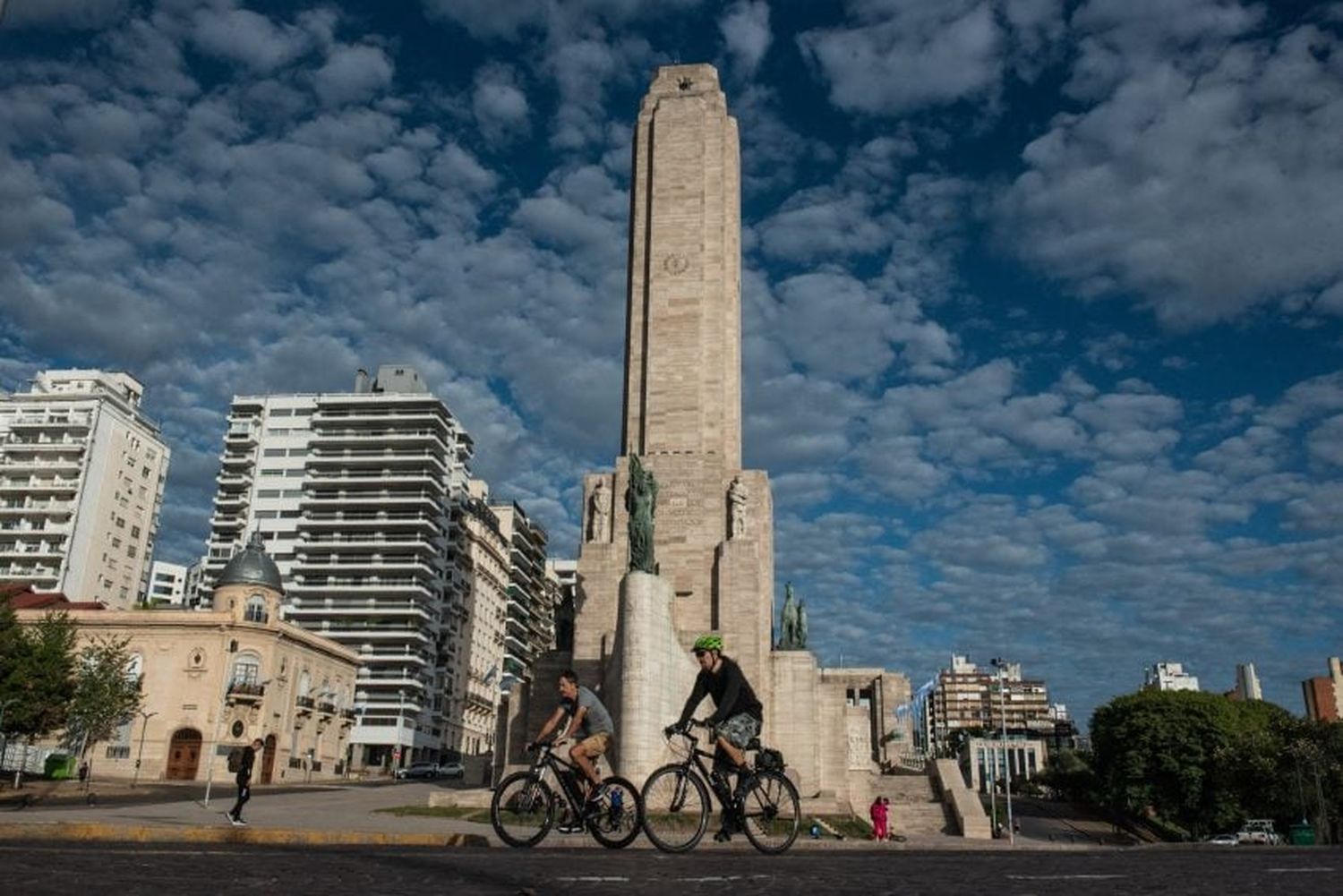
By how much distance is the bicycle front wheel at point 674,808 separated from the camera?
10180 mm

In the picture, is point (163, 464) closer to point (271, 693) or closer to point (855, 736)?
point (271, 693)

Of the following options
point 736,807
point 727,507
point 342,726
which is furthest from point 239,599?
point 736,807

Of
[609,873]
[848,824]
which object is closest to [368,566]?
[848,824]

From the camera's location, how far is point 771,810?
10.8 m

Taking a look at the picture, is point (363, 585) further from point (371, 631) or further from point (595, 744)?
point (595, 744)

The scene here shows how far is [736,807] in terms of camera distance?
10406 mm

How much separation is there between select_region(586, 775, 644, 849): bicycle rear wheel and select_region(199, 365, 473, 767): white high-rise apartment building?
7237 cm

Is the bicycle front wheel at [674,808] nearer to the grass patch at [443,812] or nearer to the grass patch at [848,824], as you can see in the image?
the grass patch at [443,812]

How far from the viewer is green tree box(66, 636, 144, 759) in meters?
47.0

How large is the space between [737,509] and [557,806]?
29807 mm

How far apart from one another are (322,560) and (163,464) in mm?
19929

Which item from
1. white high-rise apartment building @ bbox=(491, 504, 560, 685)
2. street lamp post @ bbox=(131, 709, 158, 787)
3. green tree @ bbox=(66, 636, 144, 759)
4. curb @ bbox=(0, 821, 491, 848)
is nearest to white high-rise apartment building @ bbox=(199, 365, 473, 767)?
white high-rise apartment building @ bbox=(491, 504, 560, 685)

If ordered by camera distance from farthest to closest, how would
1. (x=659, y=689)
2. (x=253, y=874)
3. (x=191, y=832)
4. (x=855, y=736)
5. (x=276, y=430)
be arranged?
1. (x=276, y=430)
2. (x=855, y=736)
3. (x=659, y=689)
4. (x=191, y=832)
5. (x=253, y=874)

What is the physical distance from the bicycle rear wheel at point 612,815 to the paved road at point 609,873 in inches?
8.1
